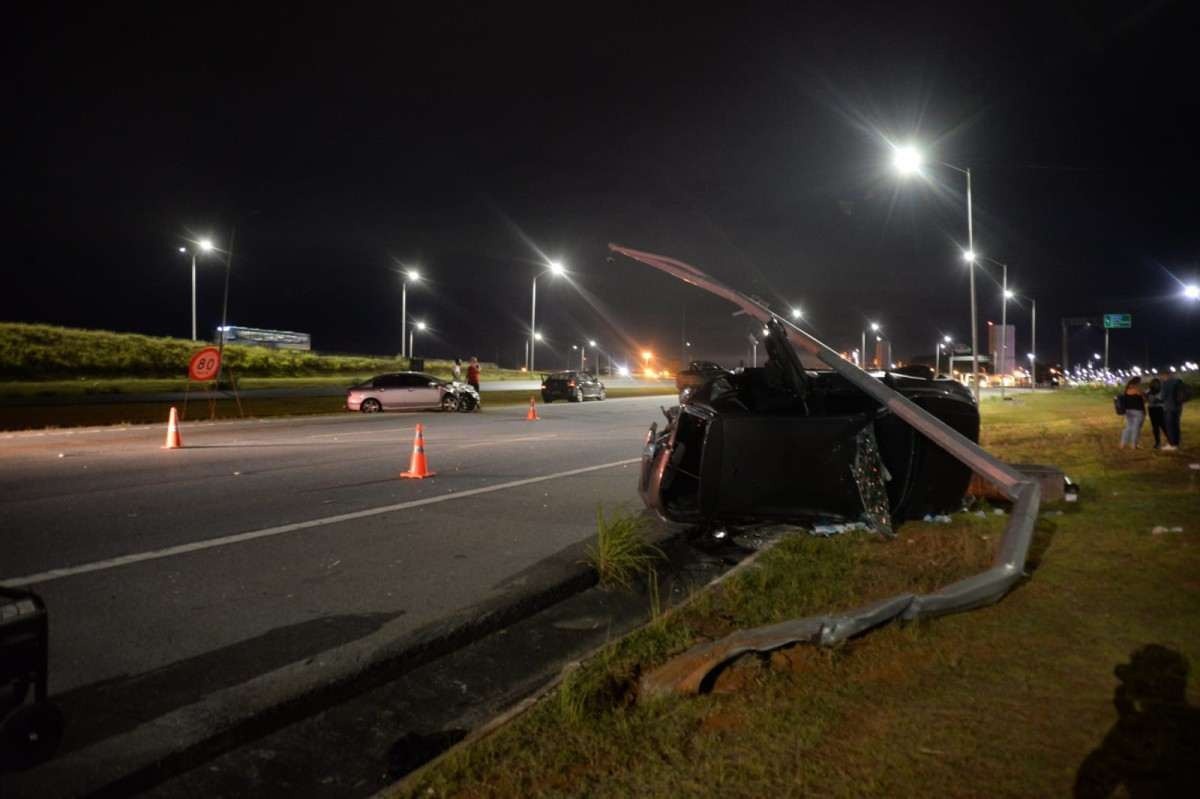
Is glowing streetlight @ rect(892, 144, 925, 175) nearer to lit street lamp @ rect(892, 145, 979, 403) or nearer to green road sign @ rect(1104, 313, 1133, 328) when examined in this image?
lit street lamp @ rect(892, 145, 979, 403)

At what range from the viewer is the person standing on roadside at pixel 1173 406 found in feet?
42.8

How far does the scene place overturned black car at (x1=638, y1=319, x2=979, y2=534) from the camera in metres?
6.28

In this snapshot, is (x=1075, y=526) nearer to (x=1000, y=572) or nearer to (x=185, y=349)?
(x=1000, y=572)

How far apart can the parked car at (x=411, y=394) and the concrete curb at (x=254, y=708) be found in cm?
2358

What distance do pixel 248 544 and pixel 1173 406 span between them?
1401cm

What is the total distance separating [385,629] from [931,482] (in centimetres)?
474

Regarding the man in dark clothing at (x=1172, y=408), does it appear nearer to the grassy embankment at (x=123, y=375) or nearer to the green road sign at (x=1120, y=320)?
the grassy embankment at (x=123, y=375)

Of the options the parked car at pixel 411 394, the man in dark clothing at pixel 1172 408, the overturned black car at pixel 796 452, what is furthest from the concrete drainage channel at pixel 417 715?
the parked car at pixel 411 394

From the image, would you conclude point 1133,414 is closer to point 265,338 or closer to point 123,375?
point 123,375

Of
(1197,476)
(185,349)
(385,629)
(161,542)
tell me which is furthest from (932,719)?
(185,349)

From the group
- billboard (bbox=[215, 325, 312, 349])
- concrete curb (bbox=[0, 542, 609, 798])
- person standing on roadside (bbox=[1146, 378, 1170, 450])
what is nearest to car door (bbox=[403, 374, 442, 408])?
person standing on roadside (bbox=[1146, 378, 1170, 450])

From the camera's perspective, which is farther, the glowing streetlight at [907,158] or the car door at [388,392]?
the car door at [388,392]

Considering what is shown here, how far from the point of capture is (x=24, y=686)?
3143 mm

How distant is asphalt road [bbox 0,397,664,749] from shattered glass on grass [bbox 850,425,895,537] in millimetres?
2676
